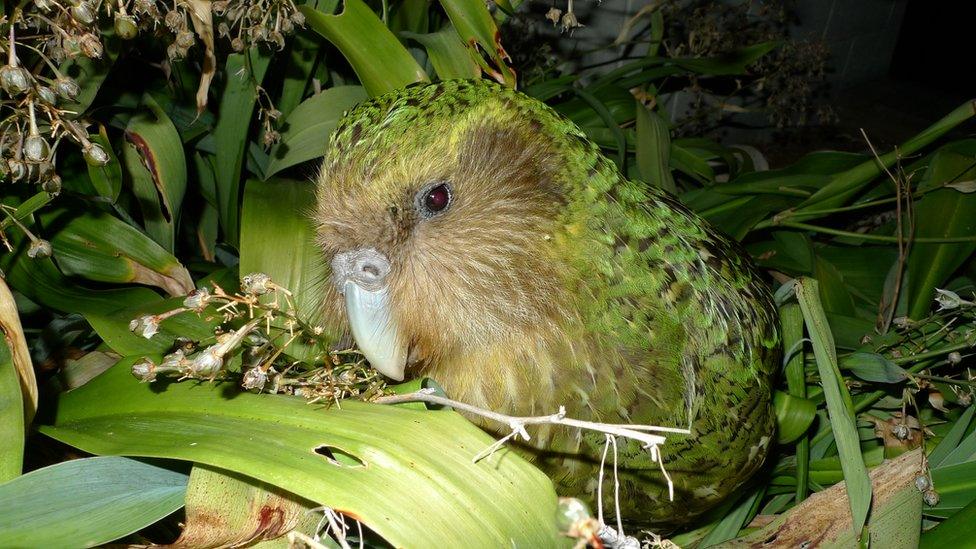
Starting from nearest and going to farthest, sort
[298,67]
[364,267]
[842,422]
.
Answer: [364,267] < [842,422] < [298,67]

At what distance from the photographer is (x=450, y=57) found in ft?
3.56

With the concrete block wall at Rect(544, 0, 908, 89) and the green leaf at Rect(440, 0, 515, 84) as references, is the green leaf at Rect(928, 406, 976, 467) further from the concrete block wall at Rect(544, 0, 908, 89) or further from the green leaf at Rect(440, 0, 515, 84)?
the concrete block wall at Rect(544, 0, 908, 89)

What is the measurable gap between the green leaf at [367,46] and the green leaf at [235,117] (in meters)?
0.12

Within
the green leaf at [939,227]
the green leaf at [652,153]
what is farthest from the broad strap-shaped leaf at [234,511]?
the green leaf at [939,227]

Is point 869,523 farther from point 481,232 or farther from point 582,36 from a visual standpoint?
point 582,36

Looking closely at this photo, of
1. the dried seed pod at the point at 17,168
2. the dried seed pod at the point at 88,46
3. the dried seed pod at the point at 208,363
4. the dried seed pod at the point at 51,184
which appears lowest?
the dried seed pod at the point at 208,363

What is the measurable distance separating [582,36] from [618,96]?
68cm

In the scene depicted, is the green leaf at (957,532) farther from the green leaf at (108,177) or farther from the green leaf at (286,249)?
the green leaf at (108,177)

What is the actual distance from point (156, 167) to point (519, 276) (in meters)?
0.58

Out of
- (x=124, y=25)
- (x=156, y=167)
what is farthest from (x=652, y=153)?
(x=124, y=25)

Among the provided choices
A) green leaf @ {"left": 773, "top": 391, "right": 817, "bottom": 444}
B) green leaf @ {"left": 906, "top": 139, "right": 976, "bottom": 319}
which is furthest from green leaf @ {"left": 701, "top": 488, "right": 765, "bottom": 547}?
green leaf @ {"left": 906, "top": 139, "right": 976, "bottom": 319}

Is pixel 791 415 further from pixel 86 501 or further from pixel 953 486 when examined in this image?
pixel 86 501

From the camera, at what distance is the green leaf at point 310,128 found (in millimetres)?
1099

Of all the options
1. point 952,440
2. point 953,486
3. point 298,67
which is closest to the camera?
point 953,486
